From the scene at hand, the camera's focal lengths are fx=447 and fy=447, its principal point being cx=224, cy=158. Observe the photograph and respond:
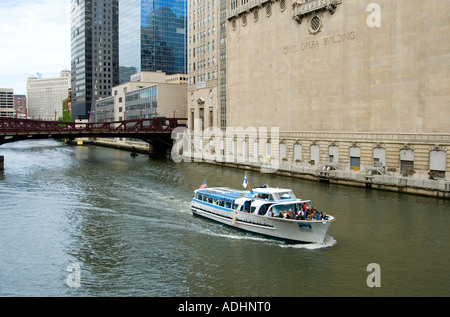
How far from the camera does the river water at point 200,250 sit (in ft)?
81.3

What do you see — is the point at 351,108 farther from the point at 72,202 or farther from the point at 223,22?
the point at 223,22

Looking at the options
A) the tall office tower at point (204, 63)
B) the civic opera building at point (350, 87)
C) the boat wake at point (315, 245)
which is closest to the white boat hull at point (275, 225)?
the boat wake at point (315, 245)

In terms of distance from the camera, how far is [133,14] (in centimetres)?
19638

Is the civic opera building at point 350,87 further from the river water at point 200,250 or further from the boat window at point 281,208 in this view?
the boat window at point 281,208

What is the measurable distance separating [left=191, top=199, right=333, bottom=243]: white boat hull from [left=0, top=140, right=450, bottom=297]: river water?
64cm

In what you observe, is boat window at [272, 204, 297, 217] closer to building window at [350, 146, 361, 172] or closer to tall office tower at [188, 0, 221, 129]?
building window at [350, 146, 361, 172]

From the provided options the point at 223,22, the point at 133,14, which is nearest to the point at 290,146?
the point at 223,22

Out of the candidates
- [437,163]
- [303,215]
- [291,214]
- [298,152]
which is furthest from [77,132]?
[303,215]

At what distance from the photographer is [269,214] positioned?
34.2 meters

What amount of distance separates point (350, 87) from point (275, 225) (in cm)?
3513

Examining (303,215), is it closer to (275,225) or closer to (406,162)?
(275,225)

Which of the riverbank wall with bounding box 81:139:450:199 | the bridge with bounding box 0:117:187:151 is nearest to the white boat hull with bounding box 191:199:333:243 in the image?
the riverbank wall with bounding box 81:139:450:199

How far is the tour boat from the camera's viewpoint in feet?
105

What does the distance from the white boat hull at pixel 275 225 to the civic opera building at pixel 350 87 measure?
2176cm
